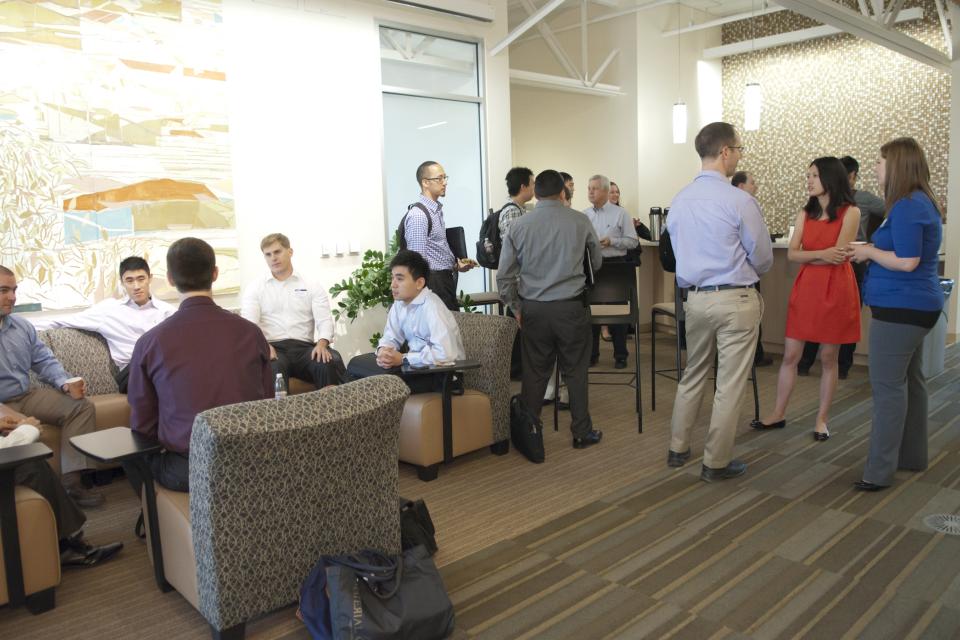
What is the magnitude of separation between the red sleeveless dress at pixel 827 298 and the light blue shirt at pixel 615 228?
2.24m

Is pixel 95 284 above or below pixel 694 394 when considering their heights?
above

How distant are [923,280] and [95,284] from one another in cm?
480

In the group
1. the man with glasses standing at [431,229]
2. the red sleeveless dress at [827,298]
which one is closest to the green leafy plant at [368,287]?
the man with glasses standing at [431,229]

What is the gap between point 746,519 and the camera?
3352 millimetres

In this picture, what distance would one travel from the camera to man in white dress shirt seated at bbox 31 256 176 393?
14.9 feet

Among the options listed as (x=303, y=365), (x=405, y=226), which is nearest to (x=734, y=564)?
(x=303, y=365)

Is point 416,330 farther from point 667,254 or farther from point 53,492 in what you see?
point 667,254

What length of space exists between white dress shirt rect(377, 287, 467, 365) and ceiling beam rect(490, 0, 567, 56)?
10.4ft

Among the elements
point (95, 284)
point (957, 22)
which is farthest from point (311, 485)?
point (957, 22)

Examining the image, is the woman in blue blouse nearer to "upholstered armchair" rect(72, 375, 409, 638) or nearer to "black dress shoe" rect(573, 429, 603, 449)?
"black dress shoe" rect(573, 429, 603, 449)

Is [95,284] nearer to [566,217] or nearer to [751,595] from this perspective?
[566,217]

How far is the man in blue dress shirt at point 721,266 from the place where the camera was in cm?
356

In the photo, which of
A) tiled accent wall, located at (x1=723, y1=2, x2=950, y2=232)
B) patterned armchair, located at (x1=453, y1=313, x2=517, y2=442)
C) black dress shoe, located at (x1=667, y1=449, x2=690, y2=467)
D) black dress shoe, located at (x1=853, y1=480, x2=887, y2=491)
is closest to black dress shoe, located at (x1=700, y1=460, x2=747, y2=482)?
black dress shoe, located at (x1=667, y1=449, x2=690, y2=467)

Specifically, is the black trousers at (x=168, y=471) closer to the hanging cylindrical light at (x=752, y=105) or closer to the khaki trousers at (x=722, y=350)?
the khaki trousers at (x=722, y=350)
